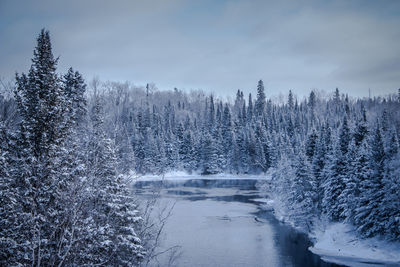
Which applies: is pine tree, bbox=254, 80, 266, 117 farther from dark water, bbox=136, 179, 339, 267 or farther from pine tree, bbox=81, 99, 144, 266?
pine tree, bbox=81, 99, 144, 266

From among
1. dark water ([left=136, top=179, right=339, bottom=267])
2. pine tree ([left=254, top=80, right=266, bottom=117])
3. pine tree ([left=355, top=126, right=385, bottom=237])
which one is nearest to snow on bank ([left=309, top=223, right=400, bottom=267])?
pine tree ([left=355, top=126, right=385, bottom=237])

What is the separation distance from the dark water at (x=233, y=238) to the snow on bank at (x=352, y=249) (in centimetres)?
131

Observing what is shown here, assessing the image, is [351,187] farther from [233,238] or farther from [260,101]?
[260,101]

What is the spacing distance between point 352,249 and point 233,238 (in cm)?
1071

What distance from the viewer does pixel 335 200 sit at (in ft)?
104

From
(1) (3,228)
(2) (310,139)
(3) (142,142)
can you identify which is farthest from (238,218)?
(3) (142,142)

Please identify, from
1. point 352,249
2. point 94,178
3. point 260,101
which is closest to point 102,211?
point 94,178

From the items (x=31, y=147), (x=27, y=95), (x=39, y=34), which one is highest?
(x=39, y=34)

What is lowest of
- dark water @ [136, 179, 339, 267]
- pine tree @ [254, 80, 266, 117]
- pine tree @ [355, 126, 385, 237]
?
dark water @ [136, 179, 339, 267]

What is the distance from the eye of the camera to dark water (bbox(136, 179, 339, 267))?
25.4 m

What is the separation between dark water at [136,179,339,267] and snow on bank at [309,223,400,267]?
51.7 inches

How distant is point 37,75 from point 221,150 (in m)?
81.7

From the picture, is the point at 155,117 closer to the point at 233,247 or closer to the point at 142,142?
the point at 142,142

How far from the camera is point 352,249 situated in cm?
2636
